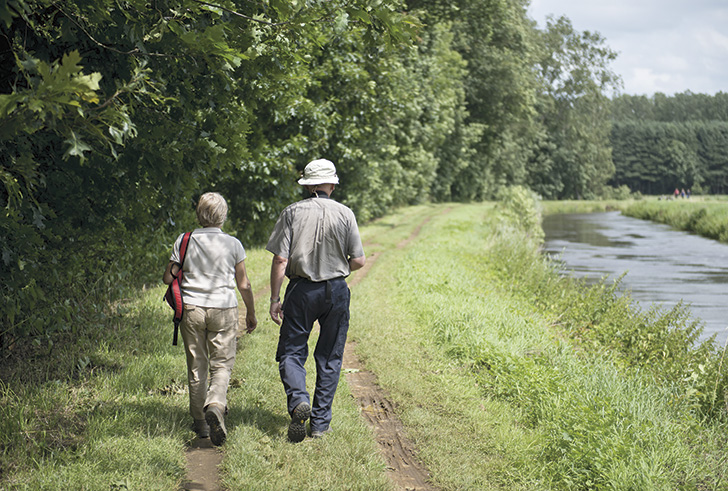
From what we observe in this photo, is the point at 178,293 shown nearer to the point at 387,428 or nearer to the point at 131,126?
the point at 131,126

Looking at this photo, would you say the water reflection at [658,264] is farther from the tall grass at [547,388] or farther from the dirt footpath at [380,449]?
the dirt footpath at [380,449]

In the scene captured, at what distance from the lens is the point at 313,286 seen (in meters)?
4.87

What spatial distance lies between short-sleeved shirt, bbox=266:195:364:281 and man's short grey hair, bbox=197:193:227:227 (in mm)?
439

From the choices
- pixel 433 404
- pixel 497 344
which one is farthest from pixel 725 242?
pixel 433 404

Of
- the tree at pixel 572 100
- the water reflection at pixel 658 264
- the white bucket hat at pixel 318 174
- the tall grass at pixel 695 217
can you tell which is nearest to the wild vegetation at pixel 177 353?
the white bucket hat at pixel 318 174

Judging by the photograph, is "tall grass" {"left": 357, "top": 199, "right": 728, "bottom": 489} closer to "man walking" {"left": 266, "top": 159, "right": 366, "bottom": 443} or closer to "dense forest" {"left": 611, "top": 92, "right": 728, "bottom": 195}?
"man walking" {"left": 266, "top": 159, "right": 366, "bottom": 443}

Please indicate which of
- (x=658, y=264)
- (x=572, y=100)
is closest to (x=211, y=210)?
(x=658, y=264)

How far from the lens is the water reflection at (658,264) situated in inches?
581

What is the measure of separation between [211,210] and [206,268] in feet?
1.45

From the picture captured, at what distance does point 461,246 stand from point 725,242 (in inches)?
676

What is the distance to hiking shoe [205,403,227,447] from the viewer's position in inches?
182

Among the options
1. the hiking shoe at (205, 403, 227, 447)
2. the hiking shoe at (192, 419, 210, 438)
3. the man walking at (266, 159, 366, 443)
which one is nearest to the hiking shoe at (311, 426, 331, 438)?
the man walking at (266, 159, 366, 443)

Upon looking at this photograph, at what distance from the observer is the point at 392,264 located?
50.3 feet

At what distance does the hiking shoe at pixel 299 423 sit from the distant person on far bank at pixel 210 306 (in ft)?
1.64
